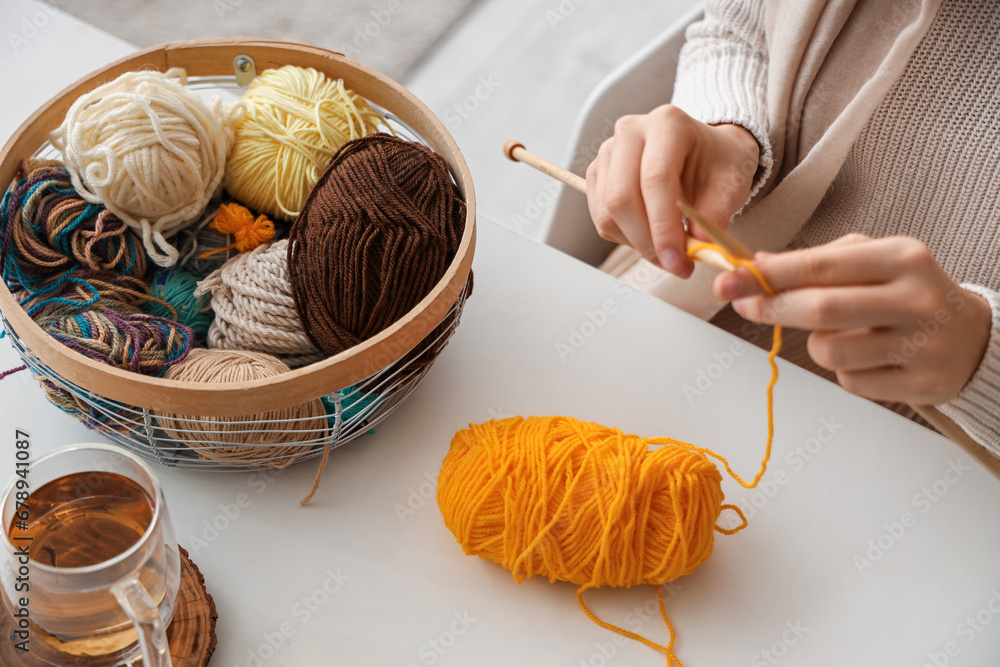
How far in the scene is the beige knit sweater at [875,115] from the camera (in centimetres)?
64

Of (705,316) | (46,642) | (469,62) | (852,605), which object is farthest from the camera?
(469,62)

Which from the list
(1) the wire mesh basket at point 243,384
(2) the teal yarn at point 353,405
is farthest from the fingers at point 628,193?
(2) the teal yarn at point 353,405

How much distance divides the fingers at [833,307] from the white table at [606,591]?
0.22 m

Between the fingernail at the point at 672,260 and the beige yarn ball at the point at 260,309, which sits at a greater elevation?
the fingernail at the point at 672,260

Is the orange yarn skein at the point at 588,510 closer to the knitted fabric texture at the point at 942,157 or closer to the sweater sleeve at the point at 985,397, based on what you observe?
the sweater sleeve at the point at 985,397

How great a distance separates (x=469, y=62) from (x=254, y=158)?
113 centimetres

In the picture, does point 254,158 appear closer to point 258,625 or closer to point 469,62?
point 258,625

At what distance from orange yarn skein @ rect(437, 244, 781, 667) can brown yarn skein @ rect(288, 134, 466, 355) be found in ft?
0.44

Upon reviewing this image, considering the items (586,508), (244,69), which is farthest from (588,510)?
(244,69)

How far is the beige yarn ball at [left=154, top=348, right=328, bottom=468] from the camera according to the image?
531 millimetres

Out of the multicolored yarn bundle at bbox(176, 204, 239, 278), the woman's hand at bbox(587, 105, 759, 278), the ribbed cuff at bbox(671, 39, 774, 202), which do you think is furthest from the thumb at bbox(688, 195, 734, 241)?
the multicolored yarn bundle at bbox(176, 204, 239, 278)

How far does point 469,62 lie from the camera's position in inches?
67.0

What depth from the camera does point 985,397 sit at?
50 cm

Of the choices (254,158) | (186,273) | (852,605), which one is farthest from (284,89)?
(852,605)
